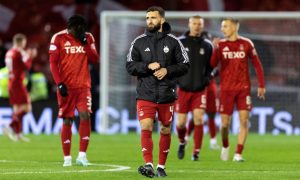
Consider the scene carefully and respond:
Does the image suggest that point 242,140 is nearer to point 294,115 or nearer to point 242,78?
point 242,78

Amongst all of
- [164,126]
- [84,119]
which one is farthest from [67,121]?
[164,126]

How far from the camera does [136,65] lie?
1330 centimetres

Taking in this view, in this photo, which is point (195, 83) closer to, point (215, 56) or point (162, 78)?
point (215, 56)

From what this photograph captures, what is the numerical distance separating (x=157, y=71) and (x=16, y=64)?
34.7 ft

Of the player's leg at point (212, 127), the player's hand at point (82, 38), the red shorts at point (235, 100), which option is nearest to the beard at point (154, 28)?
the player's hand at point (82, 38)

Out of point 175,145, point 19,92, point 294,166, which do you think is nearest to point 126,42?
point 19,92

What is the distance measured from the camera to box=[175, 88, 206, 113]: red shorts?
1792 centimetres

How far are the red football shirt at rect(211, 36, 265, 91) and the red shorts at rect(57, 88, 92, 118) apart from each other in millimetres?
2700

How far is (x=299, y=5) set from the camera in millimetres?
31359

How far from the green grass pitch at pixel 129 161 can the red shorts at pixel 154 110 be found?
0.73m

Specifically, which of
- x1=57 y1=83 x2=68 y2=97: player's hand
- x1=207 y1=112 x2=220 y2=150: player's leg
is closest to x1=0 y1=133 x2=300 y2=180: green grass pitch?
x1=207 y1=112 x2=220 y2=150: player's leg

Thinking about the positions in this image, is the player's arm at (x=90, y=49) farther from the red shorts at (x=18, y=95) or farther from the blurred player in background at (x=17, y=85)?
the red shorts at (x=18, y=95)

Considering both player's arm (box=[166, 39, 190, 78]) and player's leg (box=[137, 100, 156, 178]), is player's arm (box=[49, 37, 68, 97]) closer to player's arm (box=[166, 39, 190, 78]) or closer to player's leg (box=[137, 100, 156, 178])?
player's leg (box=[137, 100, 156, 178])

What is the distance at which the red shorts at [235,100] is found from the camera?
674 inches
